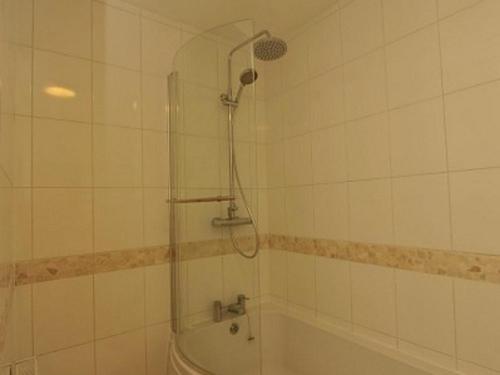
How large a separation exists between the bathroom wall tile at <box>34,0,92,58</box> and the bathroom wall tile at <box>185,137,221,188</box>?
0.63 m

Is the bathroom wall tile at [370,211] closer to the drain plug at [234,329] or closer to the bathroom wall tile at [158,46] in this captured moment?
the drain plug at [234,329]

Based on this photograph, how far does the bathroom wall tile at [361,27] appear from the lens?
1352mm

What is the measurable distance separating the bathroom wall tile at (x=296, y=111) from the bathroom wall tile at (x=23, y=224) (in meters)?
1.36

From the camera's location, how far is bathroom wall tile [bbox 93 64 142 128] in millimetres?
1360

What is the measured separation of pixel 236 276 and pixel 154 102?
38.6 inches

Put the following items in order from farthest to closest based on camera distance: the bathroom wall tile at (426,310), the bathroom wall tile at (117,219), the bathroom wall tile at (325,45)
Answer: the bathroom wall tile at (325,45), the bathroom wall tile at (117,219), the bathroom wall tile at (426,310)

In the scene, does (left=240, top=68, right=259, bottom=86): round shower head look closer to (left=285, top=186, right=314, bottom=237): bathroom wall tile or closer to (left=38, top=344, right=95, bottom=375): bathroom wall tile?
(left=285, top=186, right=314, bottom=237): bathroom wall tile

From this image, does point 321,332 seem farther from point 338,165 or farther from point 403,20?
point 403,20

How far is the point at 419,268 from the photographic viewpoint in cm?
120

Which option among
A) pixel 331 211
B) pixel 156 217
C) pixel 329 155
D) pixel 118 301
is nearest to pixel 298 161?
pixel 329 155

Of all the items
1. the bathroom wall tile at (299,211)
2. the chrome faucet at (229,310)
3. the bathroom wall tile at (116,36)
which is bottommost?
the chrome faucet at (229,310)

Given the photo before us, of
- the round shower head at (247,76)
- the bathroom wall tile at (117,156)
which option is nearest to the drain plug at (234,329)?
the bathroom wall tile at (117,156)

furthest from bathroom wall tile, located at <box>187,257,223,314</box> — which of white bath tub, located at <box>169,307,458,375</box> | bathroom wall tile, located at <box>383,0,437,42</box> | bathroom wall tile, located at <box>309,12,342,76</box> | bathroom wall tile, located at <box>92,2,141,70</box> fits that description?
bathroom wall tile, located at <box>383,0,437,42</box>

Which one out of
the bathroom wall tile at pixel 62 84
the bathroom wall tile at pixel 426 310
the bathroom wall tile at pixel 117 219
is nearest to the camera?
the bathroom wall tile at pixel 426 310
